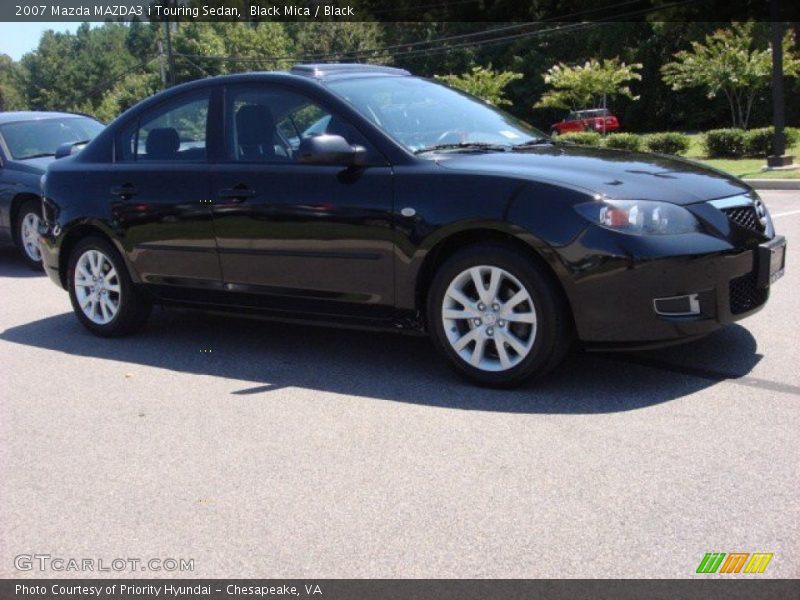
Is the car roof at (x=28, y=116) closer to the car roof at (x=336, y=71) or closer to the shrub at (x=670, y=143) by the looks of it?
the car roof at (x=336, y=71)

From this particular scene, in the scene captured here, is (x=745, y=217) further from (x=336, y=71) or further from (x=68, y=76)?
(x=68, y=76)

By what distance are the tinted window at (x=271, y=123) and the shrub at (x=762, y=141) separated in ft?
62.9

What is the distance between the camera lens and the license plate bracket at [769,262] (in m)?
5.23

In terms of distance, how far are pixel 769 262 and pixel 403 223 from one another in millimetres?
1923

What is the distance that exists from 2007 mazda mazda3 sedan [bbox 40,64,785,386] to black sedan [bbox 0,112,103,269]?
404 cm

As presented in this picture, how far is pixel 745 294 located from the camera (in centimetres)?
520

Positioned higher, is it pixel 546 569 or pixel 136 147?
pixel 136 147

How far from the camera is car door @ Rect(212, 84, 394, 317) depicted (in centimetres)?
559

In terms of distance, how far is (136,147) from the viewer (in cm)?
692

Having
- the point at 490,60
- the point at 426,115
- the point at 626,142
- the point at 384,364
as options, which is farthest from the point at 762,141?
the point at 490,60

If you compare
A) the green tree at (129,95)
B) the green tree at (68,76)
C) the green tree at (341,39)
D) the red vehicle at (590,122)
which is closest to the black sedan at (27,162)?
the red vehicle at (590,122)
